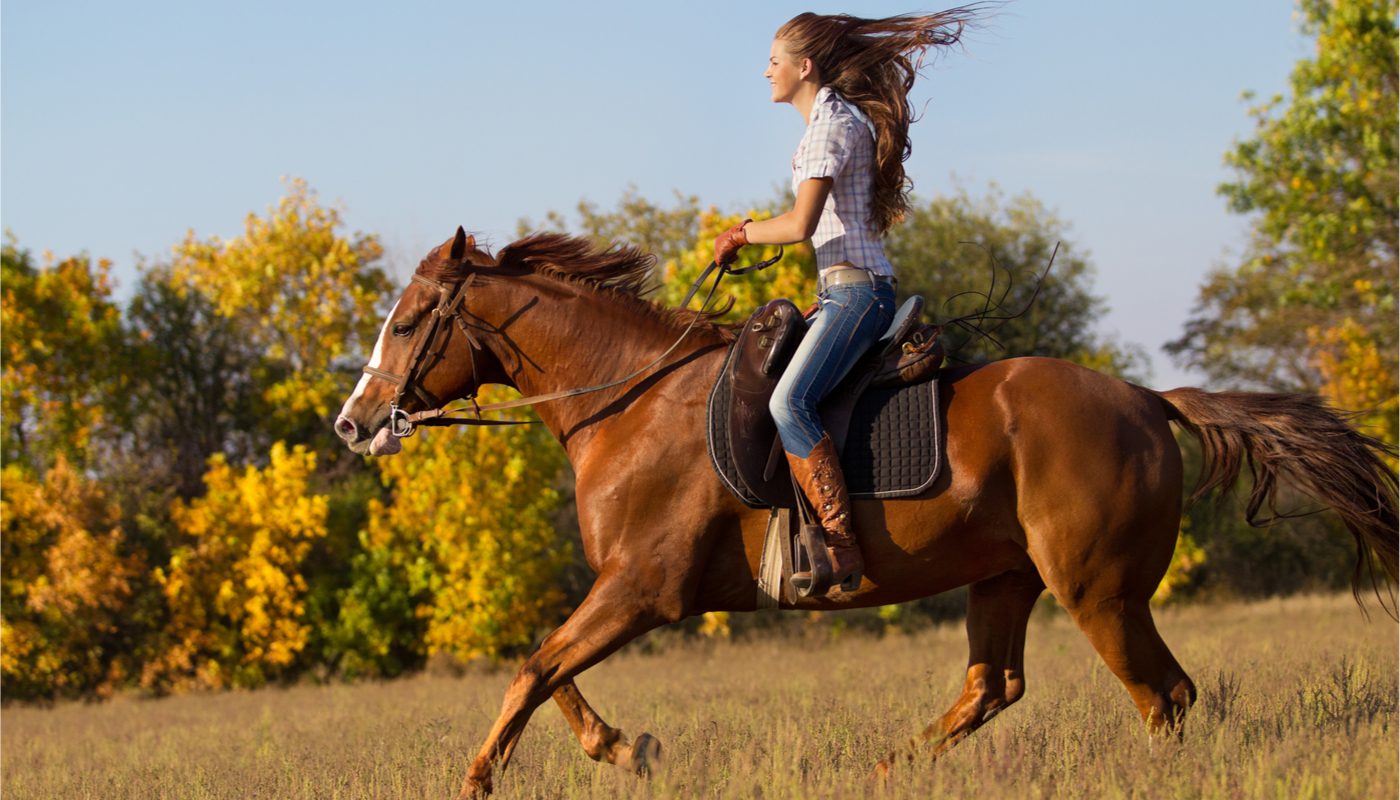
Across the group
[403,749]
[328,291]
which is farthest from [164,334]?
[403,749]

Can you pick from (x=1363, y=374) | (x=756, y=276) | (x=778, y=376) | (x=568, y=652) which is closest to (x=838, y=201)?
(x=778, y=376)

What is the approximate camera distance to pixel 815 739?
22.8ft

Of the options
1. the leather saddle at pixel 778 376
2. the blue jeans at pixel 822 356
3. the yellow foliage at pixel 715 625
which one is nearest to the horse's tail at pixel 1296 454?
the leather saddle at pixel 778 376

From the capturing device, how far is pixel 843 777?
5617 millimetres

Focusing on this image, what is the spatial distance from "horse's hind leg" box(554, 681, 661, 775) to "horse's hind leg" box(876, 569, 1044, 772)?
4.78ft

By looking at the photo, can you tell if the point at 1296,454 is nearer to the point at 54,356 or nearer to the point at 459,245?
the point at 459,245

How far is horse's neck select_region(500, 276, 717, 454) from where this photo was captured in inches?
248

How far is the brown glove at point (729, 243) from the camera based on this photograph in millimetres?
6031

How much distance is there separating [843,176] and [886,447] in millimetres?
1224

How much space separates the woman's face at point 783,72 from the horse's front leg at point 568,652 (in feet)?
7.68

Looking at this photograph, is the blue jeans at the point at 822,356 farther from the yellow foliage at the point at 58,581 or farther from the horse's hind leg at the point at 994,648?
the yellow foliage at the point at 58,581

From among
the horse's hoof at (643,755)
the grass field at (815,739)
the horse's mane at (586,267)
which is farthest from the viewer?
the horse's mane at (586,267)

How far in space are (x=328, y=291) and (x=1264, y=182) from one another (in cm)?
2017

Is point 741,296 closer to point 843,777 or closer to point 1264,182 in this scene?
point 1264,182
